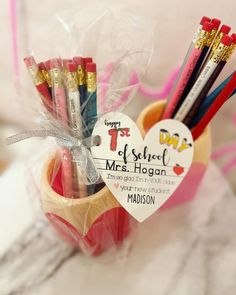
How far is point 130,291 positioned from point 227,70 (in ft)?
0.79

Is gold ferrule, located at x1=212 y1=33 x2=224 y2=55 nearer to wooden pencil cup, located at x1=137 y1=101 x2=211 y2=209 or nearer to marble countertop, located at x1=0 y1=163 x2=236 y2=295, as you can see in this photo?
wooden pencil cup, located at x1=137 y1=101 x2=211 y2=209

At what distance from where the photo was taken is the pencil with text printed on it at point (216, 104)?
342 millimetres

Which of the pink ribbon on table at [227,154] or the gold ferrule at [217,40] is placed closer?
the gold ferrule at [217,40]

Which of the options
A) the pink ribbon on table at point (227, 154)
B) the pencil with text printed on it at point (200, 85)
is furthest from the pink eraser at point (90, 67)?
the pink ribbon on table at point (227, 154)

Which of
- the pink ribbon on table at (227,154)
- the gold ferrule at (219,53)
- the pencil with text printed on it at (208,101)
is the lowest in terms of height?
the pink ribbon on table at (227,154)

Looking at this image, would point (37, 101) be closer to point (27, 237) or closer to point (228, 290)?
point (27, 237)

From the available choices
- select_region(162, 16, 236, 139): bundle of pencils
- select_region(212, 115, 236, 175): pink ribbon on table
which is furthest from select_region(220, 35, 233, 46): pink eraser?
select_region(212, 115, 236, 175): pink ribbon on table

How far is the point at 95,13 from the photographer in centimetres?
41

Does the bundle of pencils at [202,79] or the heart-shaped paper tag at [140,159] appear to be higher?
the bundle of pencils at [202,79]

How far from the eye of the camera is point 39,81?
321mm

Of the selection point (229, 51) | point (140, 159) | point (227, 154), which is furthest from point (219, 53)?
point (227, 154)

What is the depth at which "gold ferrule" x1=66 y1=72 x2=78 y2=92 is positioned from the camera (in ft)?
1.02

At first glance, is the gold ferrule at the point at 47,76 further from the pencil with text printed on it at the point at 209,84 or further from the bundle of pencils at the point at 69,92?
the pencil with text printed on it at the point at 209,84

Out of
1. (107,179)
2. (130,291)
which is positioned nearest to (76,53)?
(107,179)
